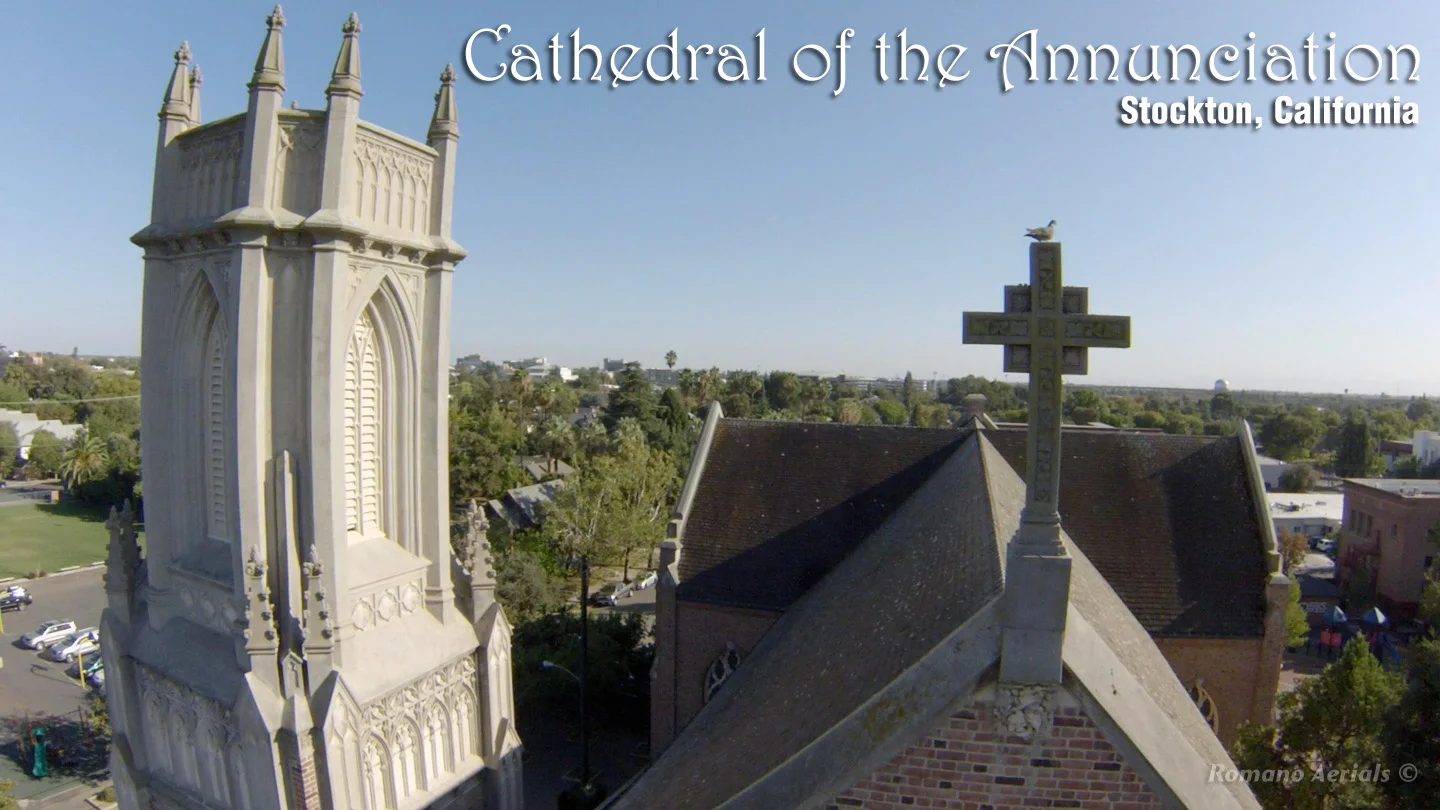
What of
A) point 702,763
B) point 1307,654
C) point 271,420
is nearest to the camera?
point 271,420

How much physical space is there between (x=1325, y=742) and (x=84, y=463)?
2990 inches

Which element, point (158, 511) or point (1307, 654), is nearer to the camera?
point (158, 511)

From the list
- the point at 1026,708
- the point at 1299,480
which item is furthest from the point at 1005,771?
the point at 1299,480

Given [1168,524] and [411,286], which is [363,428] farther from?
[1168,524]

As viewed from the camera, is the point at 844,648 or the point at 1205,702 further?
the point at 1205,702

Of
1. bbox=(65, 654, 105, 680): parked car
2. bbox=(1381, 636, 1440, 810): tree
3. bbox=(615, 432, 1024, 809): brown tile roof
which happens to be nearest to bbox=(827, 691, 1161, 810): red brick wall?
bbox=(615, 432, 1024, 809): brown tile roof

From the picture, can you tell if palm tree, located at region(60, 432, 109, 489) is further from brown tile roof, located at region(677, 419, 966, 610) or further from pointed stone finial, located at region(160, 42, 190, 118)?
pointed stone finial, located at region(160, 42, 190, 118)

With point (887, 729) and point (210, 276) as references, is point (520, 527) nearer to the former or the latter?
point (210, 276)

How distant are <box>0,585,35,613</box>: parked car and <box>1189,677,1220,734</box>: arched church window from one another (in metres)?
48.5

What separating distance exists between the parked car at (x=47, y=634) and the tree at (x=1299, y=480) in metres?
85.8

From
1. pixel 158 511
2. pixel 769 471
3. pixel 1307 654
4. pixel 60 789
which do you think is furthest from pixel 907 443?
pixel 1307 654

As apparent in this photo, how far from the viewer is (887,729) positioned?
490 centimetres

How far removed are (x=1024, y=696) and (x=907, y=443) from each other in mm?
13069

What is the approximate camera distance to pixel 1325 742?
12258mm
